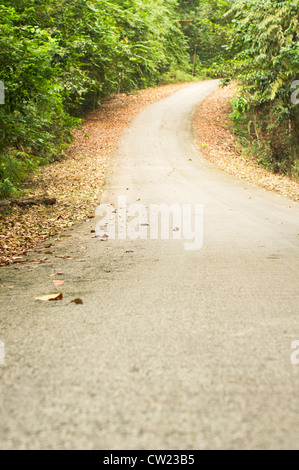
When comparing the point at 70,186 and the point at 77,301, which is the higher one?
the point at 77,301

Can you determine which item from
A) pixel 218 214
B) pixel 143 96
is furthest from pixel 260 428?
pixel 143 96

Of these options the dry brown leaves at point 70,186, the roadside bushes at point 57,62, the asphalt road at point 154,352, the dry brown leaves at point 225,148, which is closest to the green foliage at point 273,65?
the dry brown leaves at point 225,148

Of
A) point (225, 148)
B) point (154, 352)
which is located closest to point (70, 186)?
point (225, 148)

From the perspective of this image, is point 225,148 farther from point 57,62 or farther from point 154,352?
point 154,352

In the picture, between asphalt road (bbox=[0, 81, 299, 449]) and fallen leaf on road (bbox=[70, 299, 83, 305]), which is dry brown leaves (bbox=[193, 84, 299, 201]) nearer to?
asphalt road (bbox=[0, 81, 299, 449])

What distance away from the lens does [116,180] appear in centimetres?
1378

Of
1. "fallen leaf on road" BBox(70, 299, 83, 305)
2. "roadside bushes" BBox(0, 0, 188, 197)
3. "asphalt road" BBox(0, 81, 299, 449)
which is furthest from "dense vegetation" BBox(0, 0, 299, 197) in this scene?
"fallen leaf on road" BBox(70, 299, 83, 305)

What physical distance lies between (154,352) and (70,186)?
37.0ft

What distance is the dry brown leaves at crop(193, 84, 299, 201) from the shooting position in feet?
47.8

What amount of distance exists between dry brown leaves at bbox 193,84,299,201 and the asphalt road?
918 centimetres

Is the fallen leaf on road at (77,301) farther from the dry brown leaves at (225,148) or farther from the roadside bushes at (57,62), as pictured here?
the dry brown leaves at (225,148)

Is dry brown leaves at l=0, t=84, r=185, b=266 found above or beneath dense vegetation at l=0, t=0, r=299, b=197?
beneath

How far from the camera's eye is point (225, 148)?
19625 millimetres
